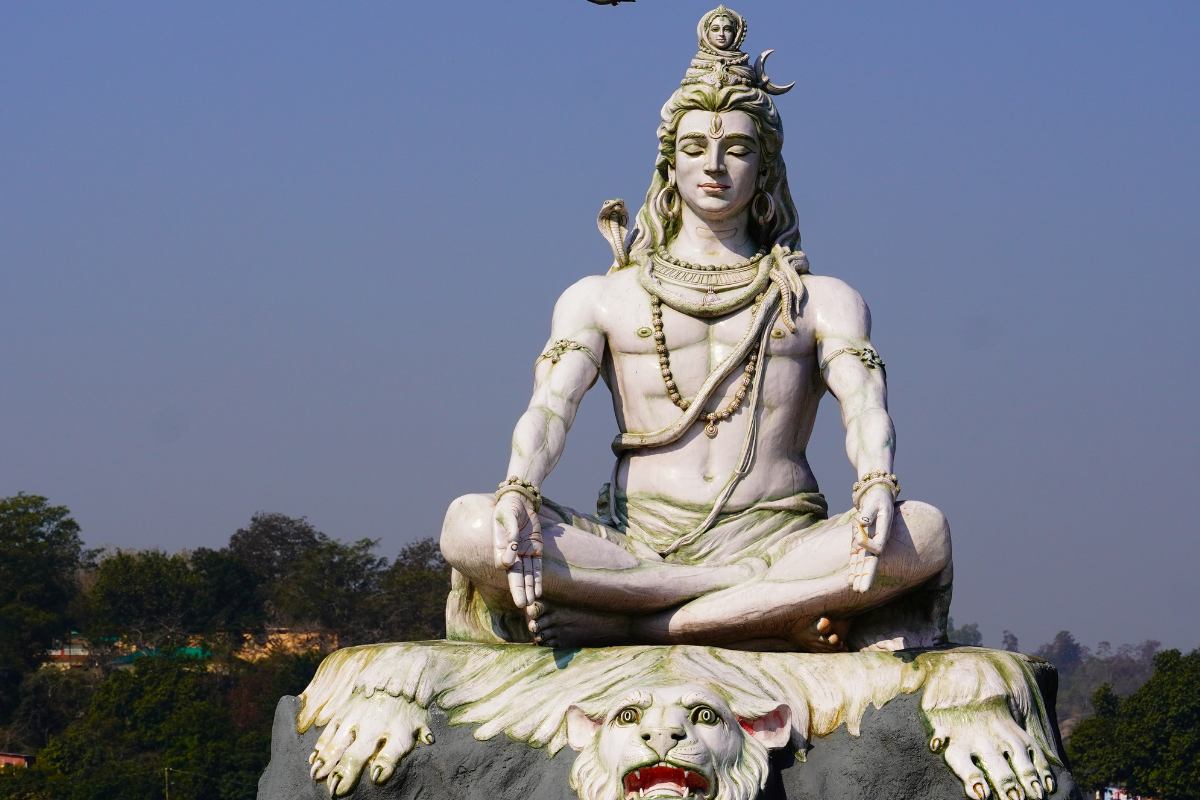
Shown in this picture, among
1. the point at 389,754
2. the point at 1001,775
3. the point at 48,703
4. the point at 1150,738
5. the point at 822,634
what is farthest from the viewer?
the point at 48,703

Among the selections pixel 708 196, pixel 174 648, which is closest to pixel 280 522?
pixel 174 648

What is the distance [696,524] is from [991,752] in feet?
6.04

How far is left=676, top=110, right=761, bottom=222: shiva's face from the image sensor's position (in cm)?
940

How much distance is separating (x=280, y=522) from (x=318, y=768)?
44937 millimetres

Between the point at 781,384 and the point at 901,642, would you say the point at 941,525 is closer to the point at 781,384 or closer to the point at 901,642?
the point at 901,642

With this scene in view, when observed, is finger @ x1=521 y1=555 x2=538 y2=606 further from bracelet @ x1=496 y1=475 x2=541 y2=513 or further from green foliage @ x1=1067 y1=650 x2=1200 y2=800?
green foliage @ x1=1067 y1=650 x2=1200 y2=800

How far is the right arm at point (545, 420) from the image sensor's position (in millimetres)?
8227

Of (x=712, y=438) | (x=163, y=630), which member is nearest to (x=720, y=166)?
(x=712, y=438)

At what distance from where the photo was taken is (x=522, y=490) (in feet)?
27.7

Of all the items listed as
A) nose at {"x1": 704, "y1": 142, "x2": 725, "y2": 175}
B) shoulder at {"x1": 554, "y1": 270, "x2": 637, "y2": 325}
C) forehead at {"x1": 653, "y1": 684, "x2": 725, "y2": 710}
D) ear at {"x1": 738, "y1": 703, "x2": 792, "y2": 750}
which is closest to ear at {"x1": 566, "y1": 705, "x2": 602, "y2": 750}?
forehead at {"x1": 653, "y1": 684, "x2": 725, "y2": 710}

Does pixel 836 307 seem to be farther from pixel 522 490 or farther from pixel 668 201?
pixel 522 490

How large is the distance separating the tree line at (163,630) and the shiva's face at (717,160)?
25316 millimetres

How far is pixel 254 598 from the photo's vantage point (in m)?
46.2

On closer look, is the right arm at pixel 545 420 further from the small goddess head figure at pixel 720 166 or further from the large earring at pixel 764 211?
the large earring at pixel 764 211
